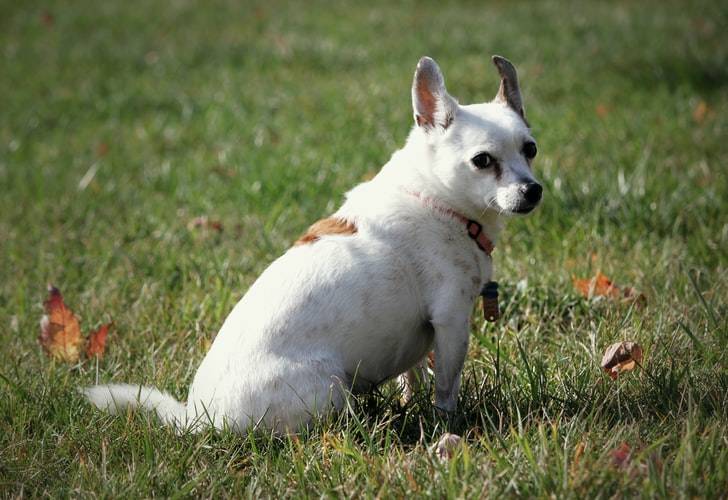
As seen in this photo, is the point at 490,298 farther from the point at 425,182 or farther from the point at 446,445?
the point at 446,445

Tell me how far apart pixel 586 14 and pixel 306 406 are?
808 centimetres

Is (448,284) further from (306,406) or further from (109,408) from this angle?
(109,408)

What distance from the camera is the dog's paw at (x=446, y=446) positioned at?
2502 millimetres

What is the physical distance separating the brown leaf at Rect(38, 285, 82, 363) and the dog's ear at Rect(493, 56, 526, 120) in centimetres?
198

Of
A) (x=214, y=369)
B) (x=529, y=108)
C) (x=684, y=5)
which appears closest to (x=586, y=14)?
(x=684, y=5)

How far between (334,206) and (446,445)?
245 centimetres

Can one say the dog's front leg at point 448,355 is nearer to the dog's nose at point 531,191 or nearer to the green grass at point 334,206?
the green grass at point 334,206

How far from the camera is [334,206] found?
4.79 m

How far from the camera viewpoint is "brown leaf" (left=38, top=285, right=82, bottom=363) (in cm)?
355

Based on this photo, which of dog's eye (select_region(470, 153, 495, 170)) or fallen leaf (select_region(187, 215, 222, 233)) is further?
fallen leaf (select_region(187, 215, 222, 233))

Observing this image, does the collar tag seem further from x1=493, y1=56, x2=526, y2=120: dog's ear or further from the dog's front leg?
x1=493, y1=56, x2=526, y2=120: dog's ear

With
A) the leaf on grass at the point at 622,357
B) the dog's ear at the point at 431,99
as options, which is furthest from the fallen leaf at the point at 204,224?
the leaf on grass at the point at 622,357

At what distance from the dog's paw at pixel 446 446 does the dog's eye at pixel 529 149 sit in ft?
3.43

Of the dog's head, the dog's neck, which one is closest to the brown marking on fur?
the dog's neck
